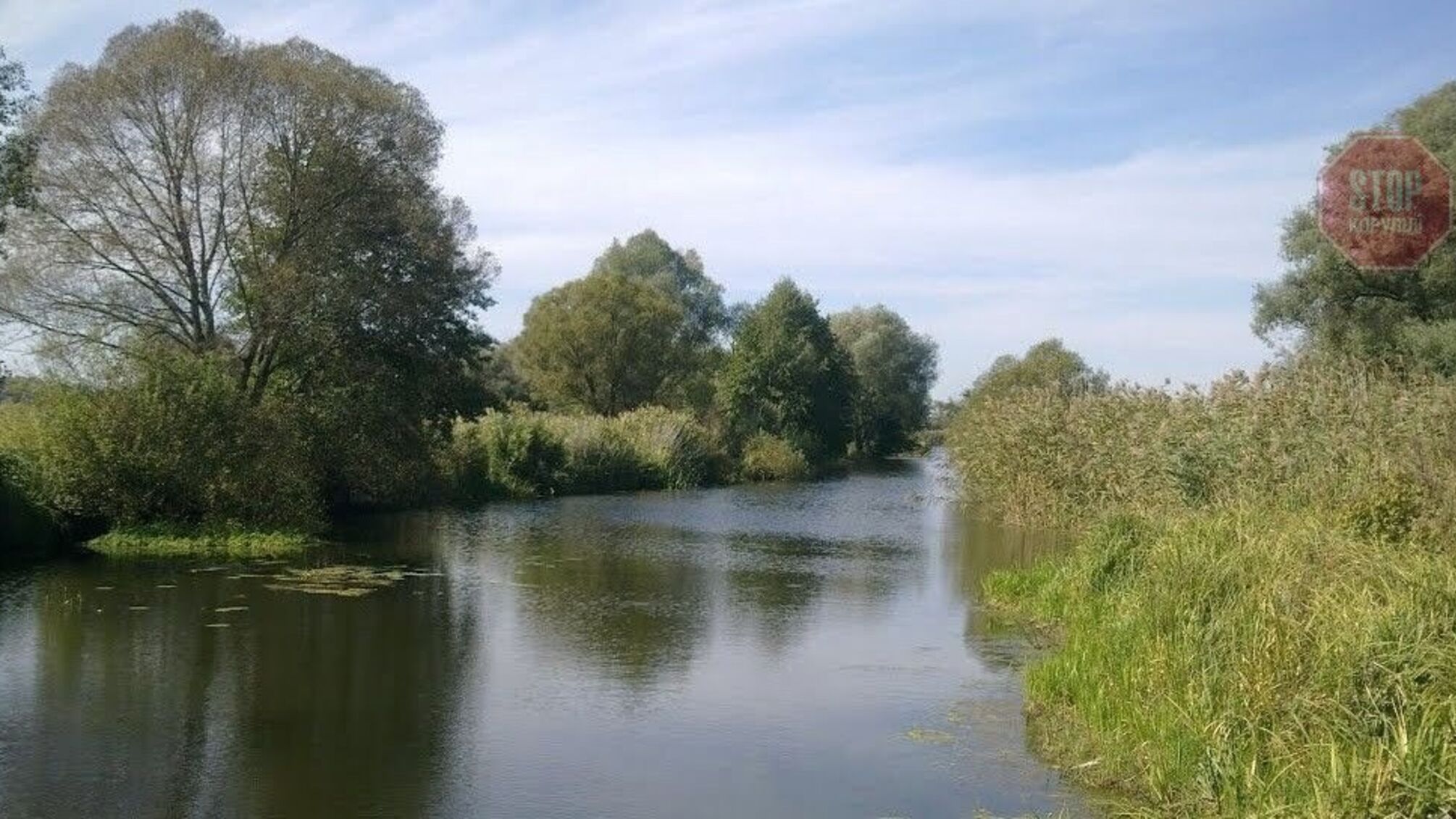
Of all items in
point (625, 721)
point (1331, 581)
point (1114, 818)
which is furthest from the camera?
point (625, 721)

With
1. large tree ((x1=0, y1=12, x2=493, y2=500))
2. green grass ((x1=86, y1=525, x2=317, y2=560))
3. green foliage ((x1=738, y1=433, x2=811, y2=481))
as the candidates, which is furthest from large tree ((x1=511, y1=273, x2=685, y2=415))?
green grass ((x1=86, y1=525, x2=317, y2=560))

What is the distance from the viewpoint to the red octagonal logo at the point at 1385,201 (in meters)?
25.0

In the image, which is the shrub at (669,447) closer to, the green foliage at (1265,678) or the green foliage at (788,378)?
the green foliage at (788,378)

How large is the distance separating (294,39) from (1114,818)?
24950 mm

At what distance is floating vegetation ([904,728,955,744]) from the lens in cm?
1034

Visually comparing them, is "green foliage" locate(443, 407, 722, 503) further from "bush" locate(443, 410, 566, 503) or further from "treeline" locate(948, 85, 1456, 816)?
"treeline" locate(948, 85, 1456, 816)

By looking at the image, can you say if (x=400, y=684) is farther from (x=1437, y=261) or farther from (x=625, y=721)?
(x=1437, y=261)

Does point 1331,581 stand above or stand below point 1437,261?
below

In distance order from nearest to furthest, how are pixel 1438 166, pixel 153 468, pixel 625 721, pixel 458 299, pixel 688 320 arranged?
pixel 625 721
pixel 153 468
pixel 1438 166
pixel 458 299
pixel 688 320

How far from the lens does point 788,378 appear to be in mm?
58406

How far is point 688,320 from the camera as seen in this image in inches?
3137

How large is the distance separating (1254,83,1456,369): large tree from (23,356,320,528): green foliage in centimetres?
2103

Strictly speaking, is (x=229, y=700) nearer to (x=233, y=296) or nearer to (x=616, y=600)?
(x=616, y=600)

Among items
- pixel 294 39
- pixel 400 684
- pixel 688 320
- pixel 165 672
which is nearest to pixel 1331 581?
pixel 400 684
